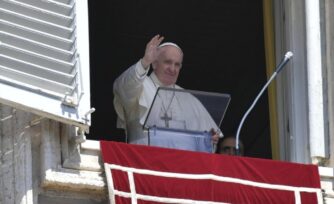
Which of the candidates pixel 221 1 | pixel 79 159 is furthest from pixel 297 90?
pixel 221 1

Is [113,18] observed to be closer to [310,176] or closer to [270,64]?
[270,64]

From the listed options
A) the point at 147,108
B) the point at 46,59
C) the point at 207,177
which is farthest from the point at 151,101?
the point at 46,59

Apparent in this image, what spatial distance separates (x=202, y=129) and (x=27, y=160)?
4.65ft

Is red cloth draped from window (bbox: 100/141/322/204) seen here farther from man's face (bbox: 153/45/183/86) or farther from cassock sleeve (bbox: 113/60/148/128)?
man's face (bbox: 153/45/183/86)

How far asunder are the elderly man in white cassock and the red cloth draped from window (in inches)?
17.5

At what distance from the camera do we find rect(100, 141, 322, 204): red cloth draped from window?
9891 mm

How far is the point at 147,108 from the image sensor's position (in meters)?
10.8

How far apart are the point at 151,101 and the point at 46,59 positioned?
4.09ft

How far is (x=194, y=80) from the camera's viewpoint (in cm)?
1360

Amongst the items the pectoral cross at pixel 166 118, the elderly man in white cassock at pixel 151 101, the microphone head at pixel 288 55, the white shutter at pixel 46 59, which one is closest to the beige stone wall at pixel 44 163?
the white shutter at pixel 46 59

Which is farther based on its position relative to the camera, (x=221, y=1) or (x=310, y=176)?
(x=221, y=1)

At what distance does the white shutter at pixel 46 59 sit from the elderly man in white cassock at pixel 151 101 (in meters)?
0.73

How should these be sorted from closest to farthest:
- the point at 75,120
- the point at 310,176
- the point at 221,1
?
the point at 75,120 → the point at 310,176 → the point at 221,1

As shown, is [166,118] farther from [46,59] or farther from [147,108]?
[46,59]
